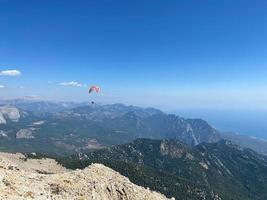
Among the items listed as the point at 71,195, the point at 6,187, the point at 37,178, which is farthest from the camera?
the point at 37,178

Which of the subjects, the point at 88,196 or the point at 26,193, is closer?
→ the point at 26,193

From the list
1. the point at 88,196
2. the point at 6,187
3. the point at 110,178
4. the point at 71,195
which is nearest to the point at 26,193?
the point at 6,187

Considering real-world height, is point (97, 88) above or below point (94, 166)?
above

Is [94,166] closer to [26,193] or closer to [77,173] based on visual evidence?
[77,173]

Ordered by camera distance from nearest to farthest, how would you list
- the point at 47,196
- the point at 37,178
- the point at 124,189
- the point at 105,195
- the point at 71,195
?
the point at 47,196, the point at 71,195, the point at 37,178, the point at 105,195, the point at 124,189

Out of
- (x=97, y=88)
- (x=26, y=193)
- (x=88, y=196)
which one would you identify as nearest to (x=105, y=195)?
(x=88, y=196)

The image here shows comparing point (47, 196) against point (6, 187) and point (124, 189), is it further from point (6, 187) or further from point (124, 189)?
point (124, 189)

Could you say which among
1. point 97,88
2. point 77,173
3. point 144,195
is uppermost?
point 97,88
